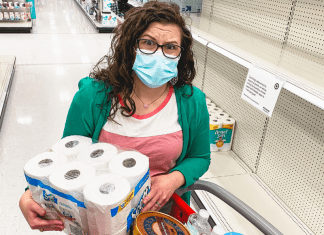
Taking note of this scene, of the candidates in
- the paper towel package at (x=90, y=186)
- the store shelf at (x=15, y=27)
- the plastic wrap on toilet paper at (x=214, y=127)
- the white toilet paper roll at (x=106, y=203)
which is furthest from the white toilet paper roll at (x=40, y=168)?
the store shelf at (x=15, y=27)

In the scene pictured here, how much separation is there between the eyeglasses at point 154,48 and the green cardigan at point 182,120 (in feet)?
0.61

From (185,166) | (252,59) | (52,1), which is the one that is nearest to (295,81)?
(252,59)

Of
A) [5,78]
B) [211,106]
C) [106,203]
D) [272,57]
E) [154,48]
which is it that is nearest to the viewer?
[106,203]

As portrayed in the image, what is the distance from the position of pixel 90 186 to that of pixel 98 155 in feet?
0.57

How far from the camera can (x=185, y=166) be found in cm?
128

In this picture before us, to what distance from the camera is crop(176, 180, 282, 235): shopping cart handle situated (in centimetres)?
108

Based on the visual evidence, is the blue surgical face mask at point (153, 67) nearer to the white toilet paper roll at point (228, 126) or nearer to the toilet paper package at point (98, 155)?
the toilet paper package at point (98, 155)

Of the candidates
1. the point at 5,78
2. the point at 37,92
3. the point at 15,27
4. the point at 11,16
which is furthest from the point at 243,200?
the point at 11,16

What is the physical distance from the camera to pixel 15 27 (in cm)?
768

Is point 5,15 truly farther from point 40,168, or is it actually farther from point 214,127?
point 40,168

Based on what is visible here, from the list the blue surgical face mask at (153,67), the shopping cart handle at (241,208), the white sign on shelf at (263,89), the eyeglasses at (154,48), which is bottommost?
the shopping cart handle at (241,208)

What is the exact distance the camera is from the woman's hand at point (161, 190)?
1.06 meters

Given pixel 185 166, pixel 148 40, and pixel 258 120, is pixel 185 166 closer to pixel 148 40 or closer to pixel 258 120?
pixel 148 40

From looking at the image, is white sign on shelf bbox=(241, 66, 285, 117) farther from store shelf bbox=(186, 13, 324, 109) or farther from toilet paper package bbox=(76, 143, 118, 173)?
toilet paper package bbox=(76, 143, 118, 173)
